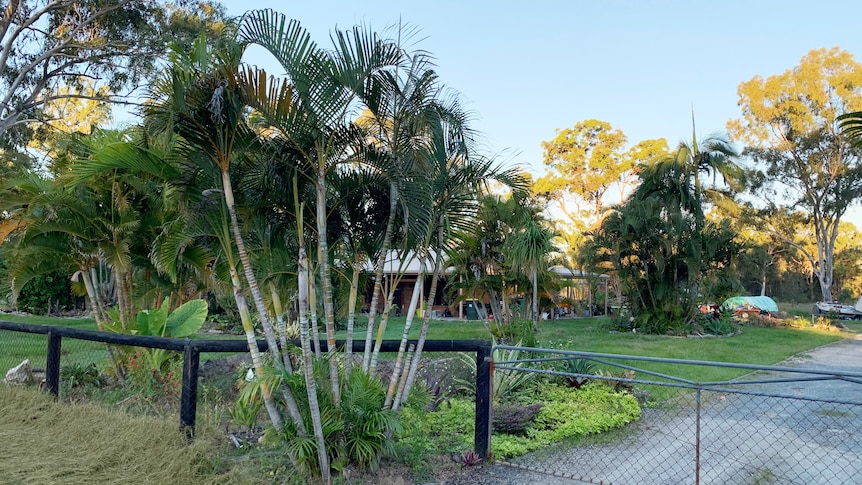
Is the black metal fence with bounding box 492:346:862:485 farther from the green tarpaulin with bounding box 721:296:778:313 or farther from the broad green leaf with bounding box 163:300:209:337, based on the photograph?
the green tarpaulin with bounding box 721:296:778:313

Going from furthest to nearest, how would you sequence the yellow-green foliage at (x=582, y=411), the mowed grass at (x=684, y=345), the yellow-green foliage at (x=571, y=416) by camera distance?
the mowed grass at (x=684, y=345)
the yellow-green foliage at (x=582, y=411)
the yellow-green foliage at (x=571, y=416)

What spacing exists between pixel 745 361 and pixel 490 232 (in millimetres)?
6232

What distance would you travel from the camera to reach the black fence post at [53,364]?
550 cm

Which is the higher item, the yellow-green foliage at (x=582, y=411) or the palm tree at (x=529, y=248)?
the palm tree at (x=529, y=248)

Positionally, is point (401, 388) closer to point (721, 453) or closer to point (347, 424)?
point (347, 424)

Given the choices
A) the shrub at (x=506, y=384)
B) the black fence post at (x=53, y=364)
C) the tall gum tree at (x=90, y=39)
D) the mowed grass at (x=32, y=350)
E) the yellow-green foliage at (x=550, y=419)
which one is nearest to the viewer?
the yellow-green foliage at (x=550, y=419)

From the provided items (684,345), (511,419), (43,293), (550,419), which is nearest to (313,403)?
(511,419)

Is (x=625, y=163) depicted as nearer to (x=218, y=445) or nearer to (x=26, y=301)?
(x=26, y=301)

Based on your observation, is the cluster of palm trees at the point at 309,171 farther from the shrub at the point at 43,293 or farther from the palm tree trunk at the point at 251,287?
the shrub at the point at 43,293

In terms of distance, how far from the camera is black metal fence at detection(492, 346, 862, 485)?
4207 millimetres

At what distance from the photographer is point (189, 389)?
14.1 ft

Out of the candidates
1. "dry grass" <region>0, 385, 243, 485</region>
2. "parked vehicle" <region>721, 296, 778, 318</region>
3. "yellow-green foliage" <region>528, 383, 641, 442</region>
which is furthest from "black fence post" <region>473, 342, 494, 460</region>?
"parked vehicle" <region>721, 296, 778, 318</region>

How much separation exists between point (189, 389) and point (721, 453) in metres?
4.75

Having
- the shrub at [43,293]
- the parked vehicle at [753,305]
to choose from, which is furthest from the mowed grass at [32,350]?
the parked vehicle at [753,305]
